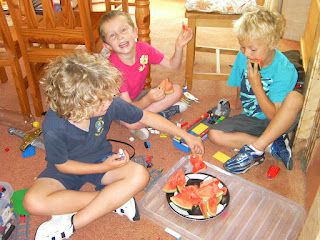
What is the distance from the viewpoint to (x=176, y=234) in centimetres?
140

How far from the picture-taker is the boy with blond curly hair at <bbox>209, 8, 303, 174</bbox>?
5.33 ft

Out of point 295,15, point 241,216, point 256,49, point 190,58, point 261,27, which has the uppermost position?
→ point 261,27

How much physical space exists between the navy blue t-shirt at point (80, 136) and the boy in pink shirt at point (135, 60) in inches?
12.9

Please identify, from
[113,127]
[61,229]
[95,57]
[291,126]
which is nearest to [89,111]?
[95,57]

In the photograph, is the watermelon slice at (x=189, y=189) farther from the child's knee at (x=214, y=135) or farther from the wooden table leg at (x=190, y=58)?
the wooden table leg at (x=190, y=58)

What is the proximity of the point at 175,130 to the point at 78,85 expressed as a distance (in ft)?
1.86

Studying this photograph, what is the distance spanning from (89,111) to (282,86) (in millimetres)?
1014

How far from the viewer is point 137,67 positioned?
6.39ft

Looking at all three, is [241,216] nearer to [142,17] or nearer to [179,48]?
[179,48]

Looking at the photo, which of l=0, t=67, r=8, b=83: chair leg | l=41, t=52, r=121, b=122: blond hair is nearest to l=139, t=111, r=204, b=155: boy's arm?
l=41, t=52, r=121, b=122: blond hair

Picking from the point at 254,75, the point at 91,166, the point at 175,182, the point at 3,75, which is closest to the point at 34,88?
the point at 3,75

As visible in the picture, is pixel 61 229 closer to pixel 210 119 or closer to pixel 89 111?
pixel 89 111

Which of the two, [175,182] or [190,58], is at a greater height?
[190,58]

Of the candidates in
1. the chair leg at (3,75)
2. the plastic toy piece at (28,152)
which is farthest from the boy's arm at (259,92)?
the chair leg at (3,75)
